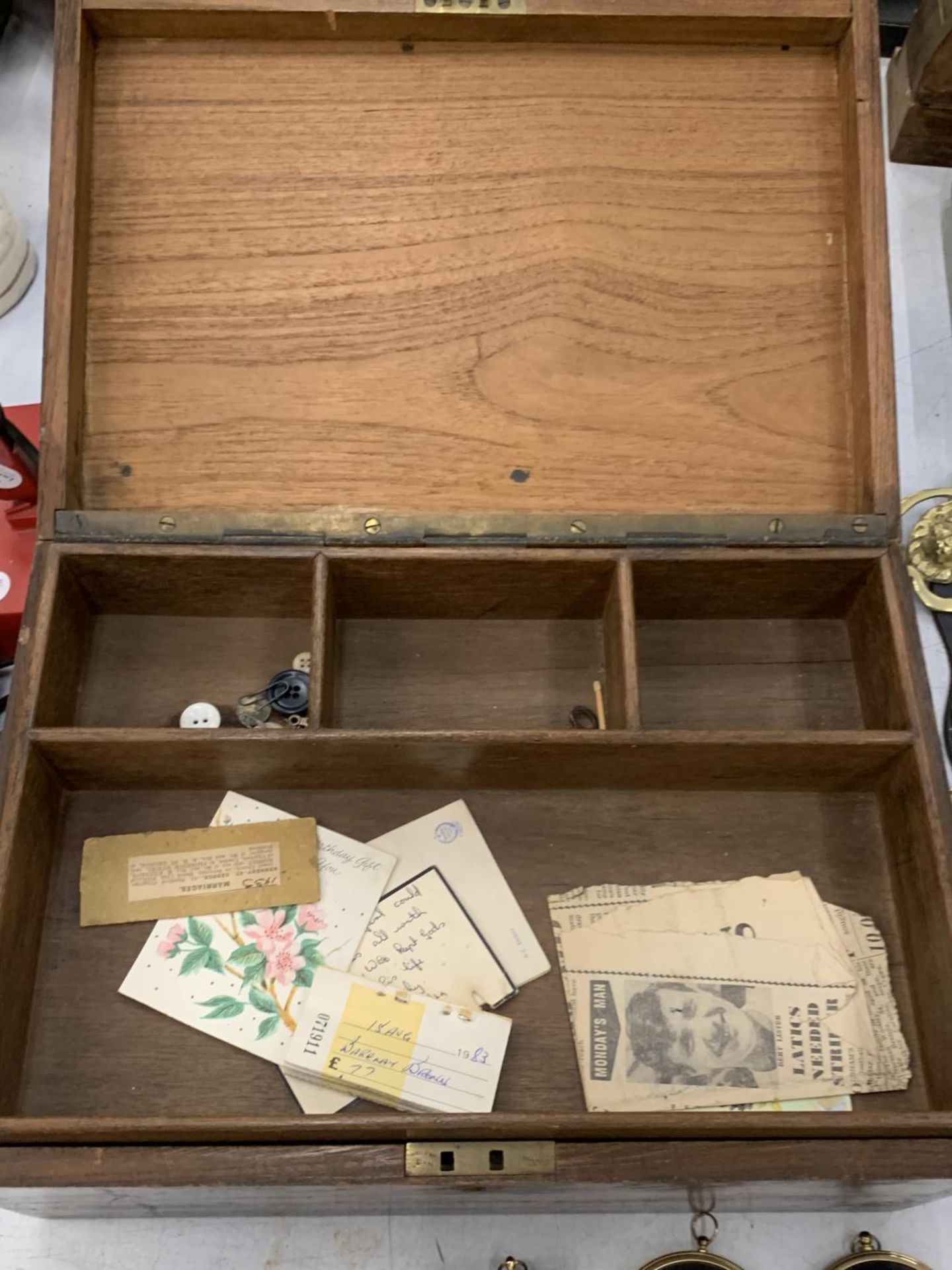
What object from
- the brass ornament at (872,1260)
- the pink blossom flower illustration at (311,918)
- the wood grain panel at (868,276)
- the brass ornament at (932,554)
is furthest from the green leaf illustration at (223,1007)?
the brass ornament at (932,554)

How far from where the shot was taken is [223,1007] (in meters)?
1.25

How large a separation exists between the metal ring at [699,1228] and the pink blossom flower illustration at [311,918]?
24.8 inches

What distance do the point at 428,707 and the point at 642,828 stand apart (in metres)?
0.33

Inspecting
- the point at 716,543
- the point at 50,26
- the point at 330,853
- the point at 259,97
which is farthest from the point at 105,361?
the point at 50,26

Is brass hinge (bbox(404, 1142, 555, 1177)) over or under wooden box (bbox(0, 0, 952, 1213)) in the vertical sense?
under

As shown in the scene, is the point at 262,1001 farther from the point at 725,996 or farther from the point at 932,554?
the point at 932,554

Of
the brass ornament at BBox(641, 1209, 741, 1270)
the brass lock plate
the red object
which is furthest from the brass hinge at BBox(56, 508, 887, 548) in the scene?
the brass ornament at BBox(641, 1209, 741, 1270)

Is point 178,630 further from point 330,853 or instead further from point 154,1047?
point 154,1047

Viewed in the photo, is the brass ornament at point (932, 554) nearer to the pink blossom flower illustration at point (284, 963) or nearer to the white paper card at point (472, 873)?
the white paper card at point (472, 873)

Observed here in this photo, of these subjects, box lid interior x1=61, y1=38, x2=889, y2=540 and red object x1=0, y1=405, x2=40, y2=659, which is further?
red object x1=0, y1=405, x2=40, y2=659

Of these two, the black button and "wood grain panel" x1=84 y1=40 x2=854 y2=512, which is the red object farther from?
the black button

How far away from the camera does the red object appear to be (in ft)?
4.95

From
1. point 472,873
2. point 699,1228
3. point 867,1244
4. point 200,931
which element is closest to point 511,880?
point 472,873

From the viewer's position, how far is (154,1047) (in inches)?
48.5
